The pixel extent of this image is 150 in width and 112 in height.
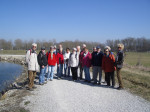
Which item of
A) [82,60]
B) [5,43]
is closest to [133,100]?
[82,60]

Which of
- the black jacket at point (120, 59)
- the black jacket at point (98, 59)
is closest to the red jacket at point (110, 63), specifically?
the black jacket at point (120, 59)

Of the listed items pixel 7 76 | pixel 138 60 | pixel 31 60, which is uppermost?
pixel 31 60

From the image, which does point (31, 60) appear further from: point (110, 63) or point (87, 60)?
point (110, 63)

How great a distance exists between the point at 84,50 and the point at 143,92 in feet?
12.8

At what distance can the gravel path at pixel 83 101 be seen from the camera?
456 cm

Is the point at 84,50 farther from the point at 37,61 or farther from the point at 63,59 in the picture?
the point at 37,61

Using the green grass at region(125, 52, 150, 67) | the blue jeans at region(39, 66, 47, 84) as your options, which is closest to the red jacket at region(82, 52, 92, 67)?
the blue jeans at region(39, 66, 47, 84)

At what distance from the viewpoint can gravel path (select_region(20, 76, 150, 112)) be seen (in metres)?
4.56

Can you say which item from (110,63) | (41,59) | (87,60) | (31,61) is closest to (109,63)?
(110,63)

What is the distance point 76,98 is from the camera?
5.47 metres

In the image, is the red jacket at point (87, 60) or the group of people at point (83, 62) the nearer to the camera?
the group of people at point (83, 62)

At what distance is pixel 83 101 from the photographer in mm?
5164

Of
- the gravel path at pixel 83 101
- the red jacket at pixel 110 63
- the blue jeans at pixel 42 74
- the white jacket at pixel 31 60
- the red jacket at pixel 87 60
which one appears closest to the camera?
the gravel path at pixel 83 101

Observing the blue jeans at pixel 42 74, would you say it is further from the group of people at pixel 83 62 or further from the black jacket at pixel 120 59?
the black jacket at pixel 120 59
